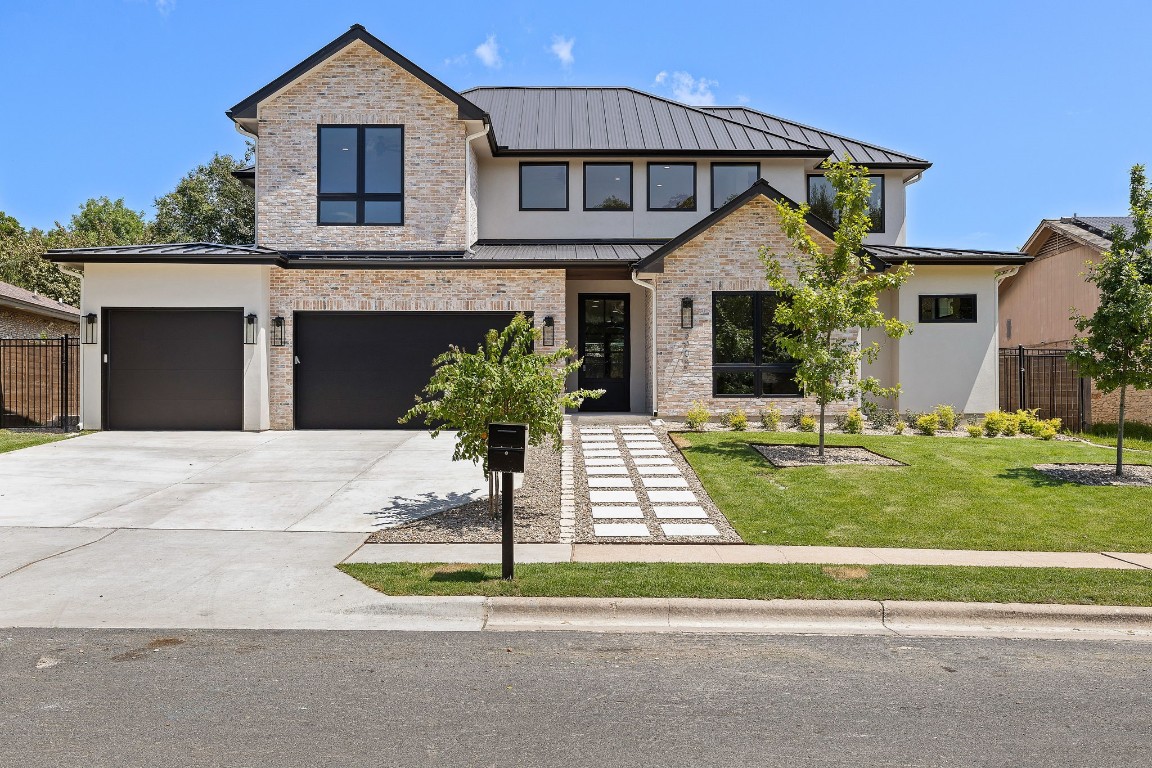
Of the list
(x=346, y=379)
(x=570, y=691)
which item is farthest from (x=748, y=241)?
(x=570, y=691)

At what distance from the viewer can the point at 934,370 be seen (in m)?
17.3

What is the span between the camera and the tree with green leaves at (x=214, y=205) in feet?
106

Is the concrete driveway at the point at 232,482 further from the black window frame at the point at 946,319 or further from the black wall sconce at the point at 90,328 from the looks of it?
the black window frame at the point at 946,319

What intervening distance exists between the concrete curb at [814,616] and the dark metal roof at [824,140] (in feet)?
47.1

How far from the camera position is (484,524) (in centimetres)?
842

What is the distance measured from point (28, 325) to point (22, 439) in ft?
32.0

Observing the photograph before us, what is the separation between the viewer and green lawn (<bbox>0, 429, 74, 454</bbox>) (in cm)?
1321

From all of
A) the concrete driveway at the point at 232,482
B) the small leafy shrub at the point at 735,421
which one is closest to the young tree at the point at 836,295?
the small leafy shrub at the point at 735,421

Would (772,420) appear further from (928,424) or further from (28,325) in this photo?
(28,325)

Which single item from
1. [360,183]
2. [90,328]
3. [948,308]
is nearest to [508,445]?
[360,183]

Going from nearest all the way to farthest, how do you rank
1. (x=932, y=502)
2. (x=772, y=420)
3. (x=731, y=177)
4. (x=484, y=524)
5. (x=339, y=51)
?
(x=484, y=524), (x=932, y=502), (x=772, y=420), (x=339, y=51), (x=731, y=177)

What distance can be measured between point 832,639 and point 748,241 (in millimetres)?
11664

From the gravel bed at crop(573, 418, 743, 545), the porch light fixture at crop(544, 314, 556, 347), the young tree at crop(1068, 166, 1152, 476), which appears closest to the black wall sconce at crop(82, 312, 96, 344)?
the porch light fixture at crop(544, 314, 556, 347)

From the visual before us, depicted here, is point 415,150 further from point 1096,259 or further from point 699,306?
point 1096,259
